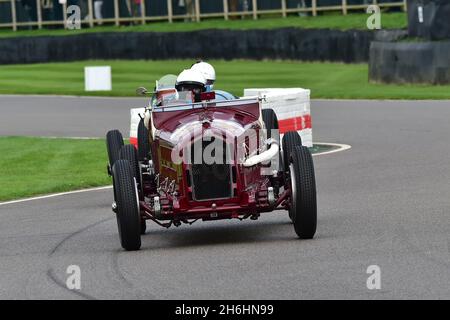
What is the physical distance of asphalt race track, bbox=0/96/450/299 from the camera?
30.7 feet

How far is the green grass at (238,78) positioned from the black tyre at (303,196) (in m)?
18.3

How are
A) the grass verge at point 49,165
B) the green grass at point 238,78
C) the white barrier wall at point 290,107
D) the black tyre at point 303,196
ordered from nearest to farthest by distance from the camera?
the black tyre at point 303,196
the grass verge at point 49,165
the white barrier wall at point 290,107
the green grass at point 238,78

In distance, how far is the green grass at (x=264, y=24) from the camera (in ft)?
134

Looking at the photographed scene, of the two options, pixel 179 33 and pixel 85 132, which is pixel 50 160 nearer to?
pixel 85 132

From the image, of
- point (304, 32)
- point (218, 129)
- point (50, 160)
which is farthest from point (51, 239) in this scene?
point (304, 32)

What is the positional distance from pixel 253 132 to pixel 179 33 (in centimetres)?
3088

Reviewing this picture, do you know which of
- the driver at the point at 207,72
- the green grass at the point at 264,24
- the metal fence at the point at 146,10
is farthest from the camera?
the metal fence at the point at 146,10

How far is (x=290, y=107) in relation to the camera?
20344mm

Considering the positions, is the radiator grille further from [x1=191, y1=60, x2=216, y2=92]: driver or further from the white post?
the white post

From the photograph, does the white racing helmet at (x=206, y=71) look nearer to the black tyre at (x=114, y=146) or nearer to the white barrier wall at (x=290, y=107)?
the black tyre at (x=114, y=146)

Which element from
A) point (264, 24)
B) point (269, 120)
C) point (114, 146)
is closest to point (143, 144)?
point (114, 146)

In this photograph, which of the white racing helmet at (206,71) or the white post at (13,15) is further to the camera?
the white post at (13,15)

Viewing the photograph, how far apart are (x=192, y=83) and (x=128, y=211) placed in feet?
6.09

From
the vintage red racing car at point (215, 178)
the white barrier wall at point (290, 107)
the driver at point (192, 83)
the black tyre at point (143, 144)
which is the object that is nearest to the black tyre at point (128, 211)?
the vintage red racing car at point (215, 178)
